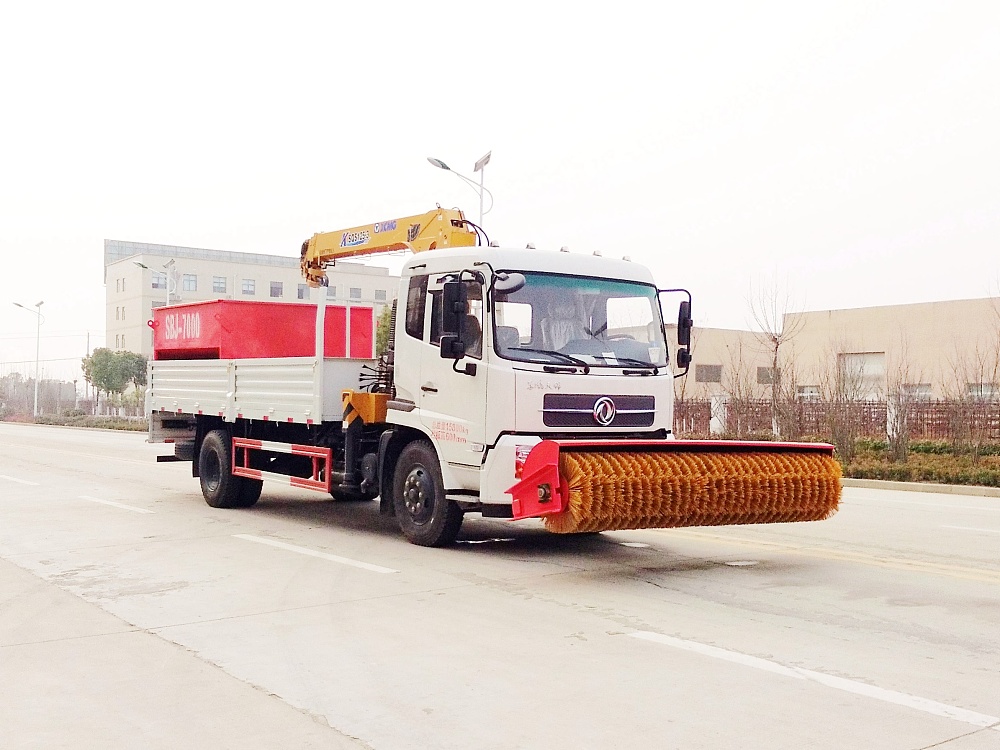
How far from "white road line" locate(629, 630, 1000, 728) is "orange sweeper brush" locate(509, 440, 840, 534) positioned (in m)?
1.79

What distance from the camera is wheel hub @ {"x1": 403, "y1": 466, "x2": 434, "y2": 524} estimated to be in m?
10.1

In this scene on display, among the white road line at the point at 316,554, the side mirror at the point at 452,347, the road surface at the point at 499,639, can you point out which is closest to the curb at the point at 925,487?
the road surface at the point at 499,639

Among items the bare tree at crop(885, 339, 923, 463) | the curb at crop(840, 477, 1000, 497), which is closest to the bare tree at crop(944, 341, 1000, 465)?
the bare tree at crop(885, 339, 923, 463)

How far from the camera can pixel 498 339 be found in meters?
9.34

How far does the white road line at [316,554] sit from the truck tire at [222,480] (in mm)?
2613

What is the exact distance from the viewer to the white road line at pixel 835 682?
16.2ft

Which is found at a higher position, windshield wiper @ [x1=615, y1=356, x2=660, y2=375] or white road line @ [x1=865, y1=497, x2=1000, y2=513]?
windshield wiper @ [x1=615, y1=356, x2=660, y2=375]

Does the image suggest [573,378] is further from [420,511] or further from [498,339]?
[420,511]

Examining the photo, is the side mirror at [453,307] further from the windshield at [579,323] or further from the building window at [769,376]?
the building window at [769,376]

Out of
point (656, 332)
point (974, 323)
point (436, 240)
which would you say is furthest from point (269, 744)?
point (974, 323)

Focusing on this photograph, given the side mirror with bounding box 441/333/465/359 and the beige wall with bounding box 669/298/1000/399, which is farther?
the beige wall with bounding box 669/298/1000/399

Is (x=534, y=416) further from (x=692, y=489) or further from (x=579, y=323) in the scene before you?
(x=692, y=489)

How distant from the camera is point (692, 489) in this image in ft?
28.6

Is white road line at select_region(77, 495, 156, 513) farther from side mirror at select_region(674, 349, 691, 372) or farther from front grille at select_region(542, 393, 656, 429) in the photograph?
side mirror at select_region(674, 349, 691, 372)
